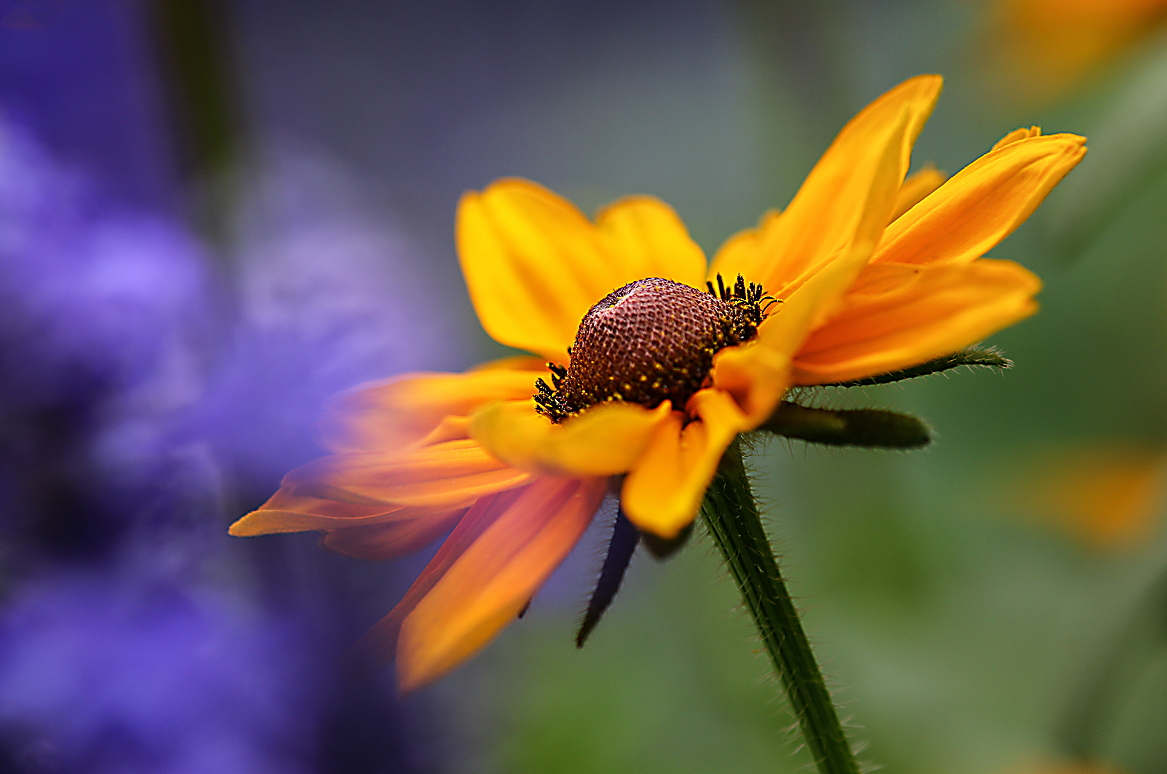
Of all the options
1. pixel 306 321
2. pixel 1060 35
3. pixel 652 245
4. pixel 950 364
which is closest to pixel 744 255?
pixel 652 245

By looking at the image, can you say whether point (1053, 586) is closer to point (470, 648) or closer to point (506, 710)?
point (506, 710)

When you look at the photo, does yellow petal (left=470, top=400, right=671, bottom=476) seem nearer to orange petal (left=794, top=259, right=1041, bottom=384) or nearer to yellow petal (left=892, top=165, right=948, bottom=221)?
orange petal (left=794, top=259, right=1041, bottom=384)

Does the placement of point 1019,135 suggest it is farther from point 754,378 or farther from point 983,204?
point 754,378

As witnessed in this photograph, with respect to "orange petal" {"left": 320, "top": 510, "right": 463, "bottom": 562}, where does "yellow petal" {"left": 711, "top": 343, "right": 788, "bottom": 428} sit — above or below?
above

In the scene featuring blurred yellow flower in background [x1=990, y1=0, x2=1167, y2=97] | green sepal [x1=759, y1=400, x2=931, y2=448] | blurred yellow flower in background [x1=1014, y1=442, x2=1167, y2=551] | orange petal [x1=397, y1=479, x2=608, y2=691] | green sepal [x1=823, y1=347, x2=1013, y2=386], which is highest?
blurred yellow flower in background [x1=990, y1=0, x2=1167, y2=97]

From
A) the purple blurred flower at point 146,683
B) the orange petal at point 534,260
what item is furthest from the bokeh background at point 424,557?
the orange petal at point 534,260

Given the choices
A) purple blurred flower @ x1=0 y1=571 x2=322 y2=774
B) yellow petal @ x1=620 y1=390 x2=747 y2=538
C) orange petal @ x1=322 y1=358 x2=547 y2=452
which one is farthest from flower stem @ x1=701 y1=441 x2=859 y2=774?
purple blurred flower @ x1=0 y1=571 x2=322 y2=774
